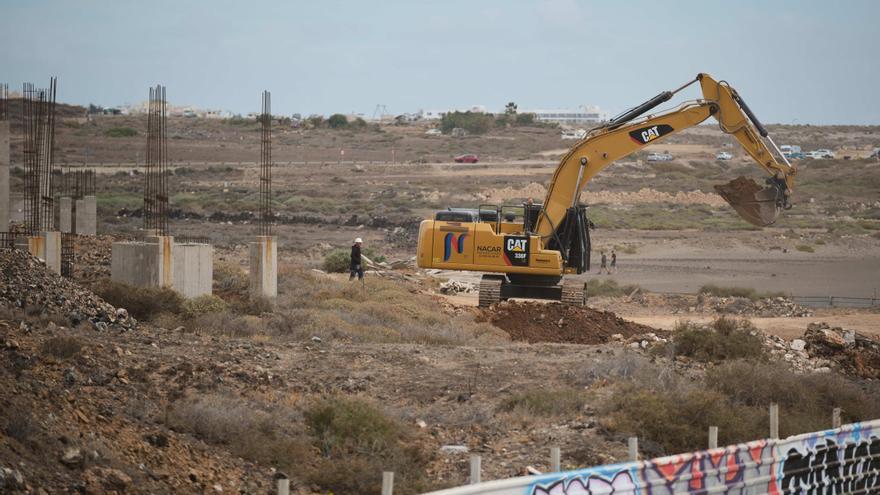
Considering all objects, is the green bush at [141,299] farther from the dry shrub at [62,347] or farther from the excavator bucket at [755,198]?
the excavator bucket at [755,198]

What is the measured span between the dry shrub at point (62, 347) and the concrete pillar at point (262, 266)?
10.0m

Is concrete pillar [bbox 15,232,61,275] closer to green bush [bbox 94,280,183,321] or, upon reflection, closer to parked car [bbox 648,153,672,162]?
green bush [bbox 94,280,183,321]

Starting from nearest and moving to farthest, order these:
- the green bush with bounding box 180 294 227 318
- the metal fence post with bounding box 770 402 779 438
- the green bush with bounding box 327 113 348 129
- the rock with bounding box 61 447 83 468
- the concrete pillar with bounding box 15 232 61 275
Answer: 1. the rock with bounding box 61 447 83 468
2. the metal fence post with bounding box 770 402 779 438
3. the green bush with bounding box 180 294 227 318
4. the concrete pillar with bounding box 15 232 61 275
5. the green bush with bounding box 327 113 348 129

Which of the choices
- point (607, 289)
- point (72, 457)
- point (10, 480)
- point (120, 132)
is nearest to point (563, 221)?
point (607, 289)

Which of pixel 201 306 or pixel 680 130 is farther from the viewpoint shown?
Answer: pixel 680 130

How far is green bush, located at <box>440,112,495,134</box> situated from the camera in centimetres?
15990

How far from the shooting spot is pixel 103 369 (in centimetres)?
1518

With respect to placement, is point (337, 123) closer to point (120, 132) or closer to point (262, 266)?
point (120, 132)

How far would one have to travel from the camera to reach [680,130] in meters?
27.3

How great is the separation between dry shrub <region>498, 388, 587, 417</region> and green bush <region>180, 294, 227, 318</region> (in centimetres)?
804

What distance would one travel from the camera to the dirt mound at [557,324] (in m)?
25.4

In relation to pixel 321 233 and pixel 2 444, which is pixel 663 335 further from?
pixel 321 233

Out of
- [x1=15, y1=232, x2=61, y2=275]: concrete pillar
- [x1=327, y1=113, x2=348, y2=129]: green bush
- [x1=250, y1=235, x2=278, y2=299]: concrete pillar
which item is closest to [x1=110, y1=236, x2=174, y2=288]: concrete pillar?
[x1=250, y1=235, x2=278, y2=299]: concrete pillar

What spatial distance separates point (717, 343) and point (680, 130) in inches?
301
